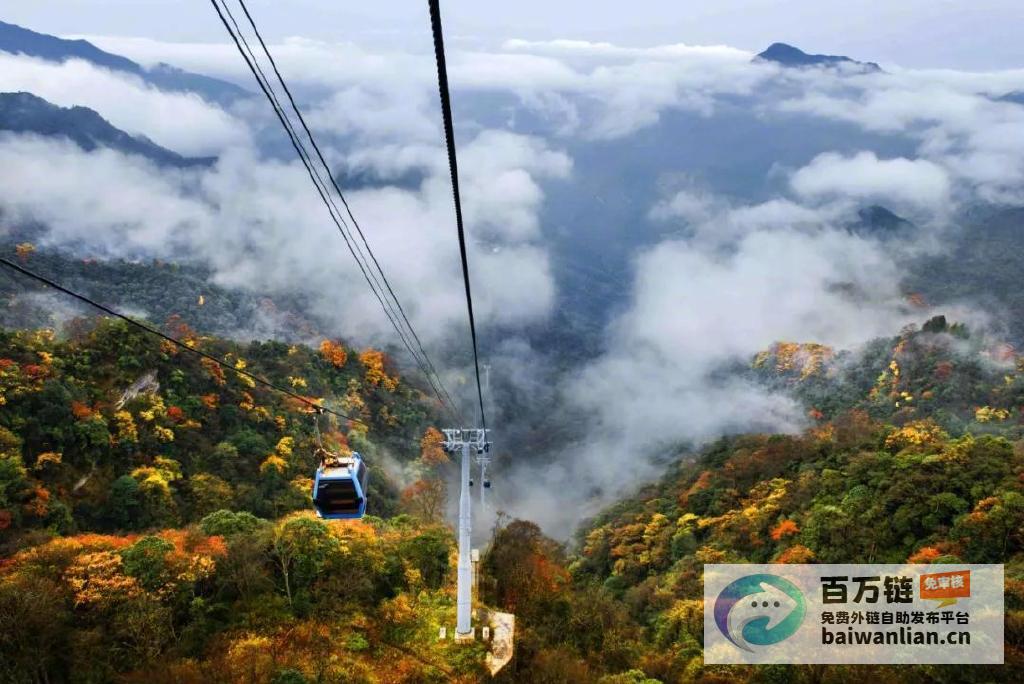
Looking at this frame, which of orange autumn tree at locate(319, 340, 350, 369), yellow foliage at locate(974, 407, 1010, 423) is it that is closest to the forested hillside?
orange autumn tree at locate(319, 340, 350, 369)

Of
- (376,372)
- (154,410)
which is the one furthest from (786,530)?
(376,372)

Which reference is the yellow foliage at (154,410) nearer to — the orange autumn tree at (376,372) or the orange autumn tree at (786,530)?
the orange autumn tree at (376,372)

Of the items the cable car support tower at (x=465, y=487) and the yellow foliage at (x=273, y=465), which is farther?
the yellow foliage at (x=273, y=465)

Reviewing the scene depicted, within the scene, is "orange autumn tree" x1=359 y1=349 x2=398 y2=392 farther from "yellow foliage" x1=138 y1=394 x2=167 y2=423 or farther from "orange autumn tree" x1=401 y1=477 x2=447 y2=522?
"yellow foliage" x1=138 y1=394 x2=167 y2=423

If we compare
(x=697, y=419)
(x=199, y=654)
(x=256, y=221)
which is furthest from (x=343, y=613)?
(x=256, y=221)

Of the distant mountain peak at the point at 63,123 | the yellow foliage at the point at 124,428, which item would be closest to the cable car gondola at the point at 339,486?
the yellow foliage at the point at 124,428
